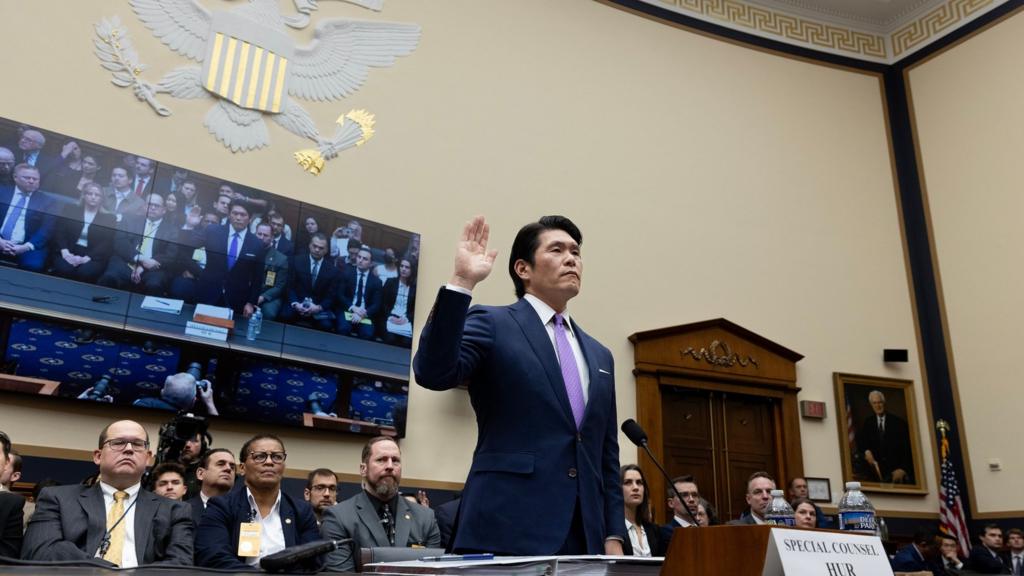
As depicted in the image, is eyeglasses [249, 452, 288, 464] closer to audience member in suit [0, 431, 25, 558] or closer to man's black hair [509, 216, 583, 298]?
audience member in suit [0, 431, 25, 558]

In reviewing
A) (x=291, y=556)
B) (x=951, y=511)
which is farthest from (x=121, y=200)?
(x=951, y=511)

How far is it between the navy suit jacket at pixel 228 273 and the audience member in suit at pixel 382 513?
7.42 ft

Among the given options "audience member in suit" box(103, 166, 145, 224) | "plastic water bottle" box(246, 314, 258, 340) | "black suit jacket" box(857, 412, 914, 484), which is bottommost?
"black suit jacket" box(857, 412, 914, 484)

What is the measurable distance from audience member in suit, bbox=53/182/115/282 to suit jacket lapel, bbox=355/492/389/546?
8.87 ft

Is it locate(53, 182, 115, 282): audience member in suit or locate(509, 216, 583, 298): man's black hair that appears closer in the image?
locate(509, 216, 583, 298): man's black hair

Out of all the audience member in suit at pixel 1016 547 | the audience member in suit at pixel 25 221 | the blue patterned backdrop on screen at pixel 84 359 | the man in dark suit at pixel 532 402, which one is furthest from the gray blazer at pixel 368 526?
the audience member in suit at pixel 1016 547

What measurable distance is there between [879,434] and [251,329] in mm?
6168

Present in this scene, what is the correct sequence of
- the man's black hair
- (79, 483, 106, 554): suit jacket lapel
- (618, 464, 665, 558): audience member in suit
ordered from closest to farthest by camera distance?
1. the man's black hair
2. (79, 483, 106, 554): suit jacket lapel
3. (618, 464, 665, 558): audience member in suit

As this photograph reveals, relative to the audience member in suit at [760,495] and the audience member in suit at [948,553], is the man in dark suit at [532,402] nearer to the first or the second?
the audience member in suit at [760,495]

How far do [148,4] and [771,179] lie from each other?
20.3 feet

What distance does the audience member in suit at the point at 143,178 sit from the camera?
5.59m

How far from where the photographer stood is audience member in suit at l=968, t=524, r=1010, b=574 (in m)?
6.46

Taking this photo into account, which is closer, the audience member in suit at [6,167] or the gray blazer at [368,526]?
the gray blazer at [368,526]

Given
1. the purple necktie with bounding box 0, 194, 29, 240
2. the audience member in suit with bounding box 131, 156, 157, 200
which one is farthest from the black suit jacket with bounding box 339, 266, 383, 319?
the purple necktie with bounding box 0, 194, 29, 240
